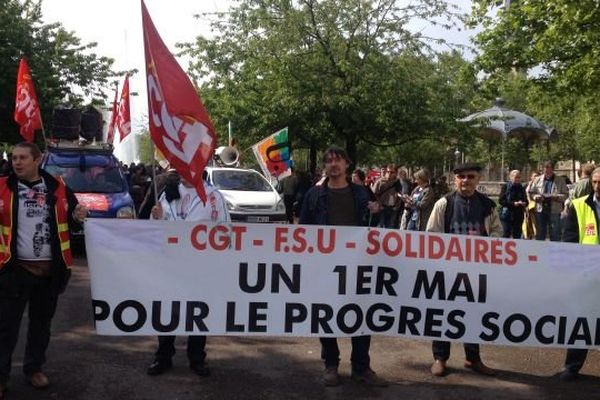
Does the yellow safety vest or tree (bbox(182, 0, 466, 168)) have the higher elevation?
tree (bbox(182, 0, 466, 168))

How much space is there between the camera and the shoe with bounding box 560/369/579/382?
610 centimetres

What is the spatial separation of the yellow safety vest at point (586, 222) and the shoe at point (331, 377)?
2.42 m

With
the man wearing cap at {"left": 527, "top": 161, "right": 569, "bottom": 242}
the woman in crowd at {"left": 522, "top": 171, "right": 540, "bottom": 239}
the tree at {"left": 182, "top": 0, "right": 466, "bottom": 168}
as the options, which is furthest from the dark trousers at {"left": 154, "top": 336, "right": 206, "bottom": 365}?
the tree at {"left": 182, "top": 0, "right": 466, "bottom": 168}

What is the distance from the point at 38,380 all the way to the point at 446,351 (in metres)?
3.27

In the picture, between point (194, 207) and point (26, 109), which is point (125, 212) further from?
point (194, 207)

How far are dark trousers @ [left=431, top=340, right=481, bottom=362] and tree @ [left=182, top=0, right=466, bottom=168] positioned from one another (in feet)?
49.9

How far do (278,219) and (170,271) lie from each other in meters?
11.6

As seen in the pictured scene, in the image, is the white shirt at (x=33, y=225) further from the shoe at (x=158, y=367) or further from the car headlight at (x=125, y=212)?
the car headlight at (x=125, y=212)

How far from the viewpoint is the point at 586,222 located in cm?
621

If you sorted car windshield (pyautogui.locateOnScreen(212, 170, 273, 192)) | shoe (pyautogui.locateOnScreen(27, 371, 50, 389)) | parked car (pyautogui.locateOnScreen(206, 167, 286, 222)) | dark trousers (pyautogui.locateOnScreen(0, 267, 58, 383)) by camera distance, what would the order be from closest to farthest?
dark trousers (pyautogui.locateOnScreen(0, 267, 58, 383)) < shoe (pyautogui.locateOnScreen(27, 371, 50, 389)) < parked car (pyautogui.locateOnScreen(206, 167, 286, 222)) < car windshield (pyautogui.locateOnScreen(212, 170, 273, 192))

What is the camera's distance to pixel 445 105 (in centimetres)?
2248

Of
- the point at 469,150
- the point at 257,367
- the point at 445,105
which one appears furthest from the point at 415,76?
the point at 257,367

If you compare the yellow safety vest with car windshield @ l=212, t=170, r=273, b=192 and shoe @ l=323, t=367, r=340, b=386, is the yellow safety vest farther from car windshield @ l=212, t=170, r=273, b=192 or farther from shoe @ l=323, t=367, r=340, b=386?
car windshield @ l=212, t=170, r=273, b=192

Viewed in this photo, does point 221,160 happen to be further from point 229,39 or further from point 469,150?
point 469,150
